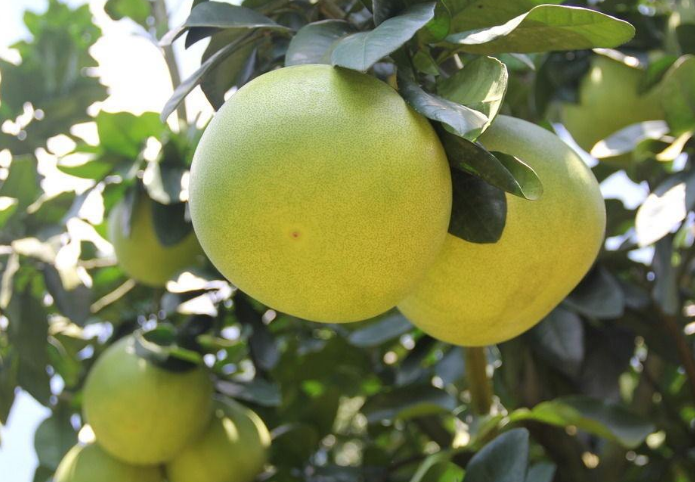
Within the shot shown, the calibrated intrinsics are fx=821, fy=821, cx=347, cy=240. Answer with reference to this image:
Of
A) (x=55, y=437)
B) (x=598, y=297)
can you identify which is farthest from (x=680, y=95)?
(x=55, y=437)

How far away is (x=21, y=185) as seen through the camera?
6.38 ft

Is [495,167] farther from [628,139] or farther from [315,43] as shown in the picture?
[628,139]

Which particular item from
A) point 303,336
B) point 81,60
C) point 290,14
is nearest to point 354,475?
point 303,336

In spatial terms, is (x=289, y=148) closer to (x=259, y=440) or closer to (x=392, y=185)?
(x=392, y=185)

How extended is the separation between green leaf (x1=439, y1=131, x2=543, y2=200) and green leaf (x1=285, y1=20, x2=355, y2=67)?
17 centimetres

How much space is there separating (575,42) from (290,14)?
412 millimetres

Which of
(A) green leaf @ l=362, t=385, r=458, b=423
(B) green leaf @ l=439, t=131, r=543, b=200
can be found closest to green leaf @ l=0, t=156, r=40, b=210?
(A) green leaf @ l=362, t=385, r=458, b=423

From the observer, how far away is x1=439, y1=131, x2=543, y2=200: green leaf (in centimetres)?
83

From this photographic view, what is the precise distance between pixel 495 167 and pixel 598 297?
0.80 metres

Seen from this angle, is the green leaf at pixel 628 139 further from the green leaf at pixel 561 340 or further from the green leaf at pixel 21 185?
the green leaf at pixel 21 185

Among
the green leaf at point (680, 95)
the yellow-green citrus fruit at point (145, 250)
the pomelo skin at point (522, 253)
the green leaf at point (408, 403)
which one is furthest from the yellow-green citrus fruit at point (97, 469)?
the green leaf at point (680, 95)

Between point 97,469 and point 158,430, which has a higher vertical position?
point 158,430

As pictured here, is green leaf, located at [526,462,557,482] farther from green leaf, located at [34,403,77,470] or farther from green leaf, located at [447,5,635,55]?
green leaf, located at [34,403,77,470]

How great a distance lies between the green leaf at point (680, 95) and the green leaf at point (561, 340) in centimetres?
41
